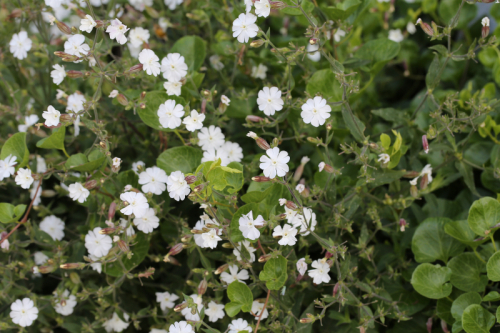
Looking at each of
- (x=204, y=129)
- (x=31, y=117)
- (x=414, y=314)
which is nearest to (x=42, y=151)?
(x=31, y=117)

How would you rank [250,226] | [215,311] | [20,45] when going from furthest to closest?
[20,45] → [215,311] → [250,226]

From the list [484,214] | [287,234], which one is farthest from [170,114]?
[484,214]

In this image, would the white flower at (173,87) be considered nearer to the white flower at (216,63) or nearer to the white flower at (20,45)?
the white flower at (216,63)

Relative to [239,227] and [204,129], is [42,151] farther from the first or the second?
[239,227]

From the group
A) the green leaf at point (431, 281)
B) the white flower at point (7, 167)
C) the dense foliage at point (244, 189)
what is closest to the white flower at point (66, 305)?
the dense foliage at point (244, 189)

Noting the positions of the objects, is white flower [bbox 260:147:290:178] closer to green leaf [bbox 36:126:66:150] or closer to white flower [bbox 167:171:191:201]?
white flower [bbox 167:171:191:201]

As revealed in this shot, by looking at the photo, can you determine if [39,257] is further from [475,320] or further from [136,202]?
[475,320]
